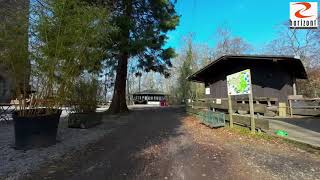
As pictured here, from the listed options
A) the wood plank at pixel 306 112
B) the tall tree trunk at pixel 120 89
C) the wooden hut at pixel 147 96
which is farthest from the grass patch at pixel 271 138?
the wooden hut at pixel 147 96

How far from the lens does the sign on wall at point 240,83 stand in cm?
1114

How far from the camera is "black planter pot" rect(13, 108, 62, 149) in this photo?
27.6 ft

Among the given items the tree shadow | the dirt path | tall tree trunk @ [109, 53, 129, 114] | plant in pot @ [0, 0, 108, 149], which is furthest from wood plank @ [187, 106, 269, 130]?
tall tree trunk @ [109, 53, 129, 114]

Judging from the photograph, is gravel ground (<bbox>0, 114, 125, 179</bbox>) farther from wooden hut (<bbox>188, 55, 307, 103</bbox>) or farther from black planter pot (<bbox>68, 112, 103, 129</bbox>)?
wooden hut (<bbox>188, 55, 307, 103</bbox>)

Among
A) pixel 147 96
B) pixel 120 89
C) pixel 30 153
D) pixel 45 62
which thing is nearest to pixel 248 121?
pixel 45 62

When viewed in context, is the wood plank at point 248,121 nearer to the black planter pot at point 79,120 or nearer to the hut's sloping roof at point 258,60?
the black planter pot at point 79,120

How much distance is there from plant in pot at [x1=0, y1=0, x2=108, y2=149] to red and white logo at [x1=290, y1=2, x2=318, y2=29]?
1523 cm

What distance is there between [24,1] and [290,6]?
56.3ft

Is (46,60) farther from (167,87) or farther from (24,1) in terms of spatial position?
(167,87)

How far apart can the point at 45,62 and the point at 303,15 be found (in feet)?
57.9

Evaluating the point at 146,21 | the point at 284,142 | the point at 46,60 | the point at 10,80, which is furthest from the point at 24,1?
the point at 146,21

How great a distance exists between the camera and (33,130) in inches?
336

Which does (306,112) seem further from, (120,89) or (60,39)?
(60,39)

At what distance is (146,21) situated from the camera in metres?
22.5
